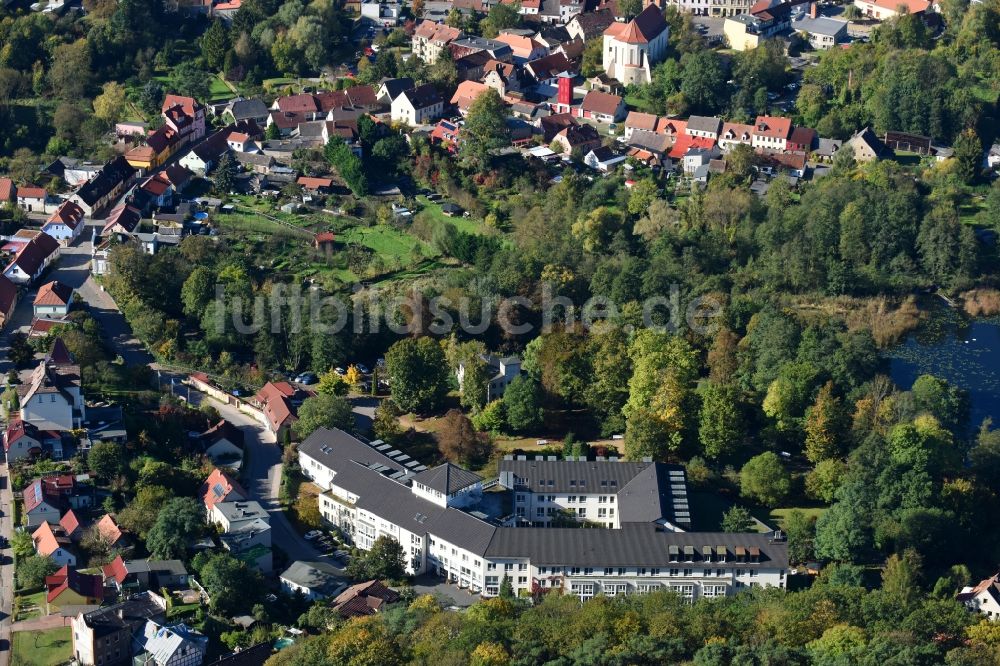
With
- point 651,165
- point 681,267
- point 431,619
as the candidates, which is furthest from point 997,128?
point 431,619

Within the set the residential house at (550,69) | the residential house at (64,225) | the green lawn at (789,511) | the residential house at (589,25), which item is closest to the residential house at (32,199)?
the residential house at (64,225)

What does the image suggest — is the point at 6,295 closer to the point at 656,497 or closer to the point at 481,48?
the point at 656,497

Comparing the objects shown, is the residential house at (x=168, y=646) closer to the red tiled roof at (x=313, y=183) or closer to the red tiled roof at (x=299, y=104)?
the red tiled roof at (x=313, y=183)

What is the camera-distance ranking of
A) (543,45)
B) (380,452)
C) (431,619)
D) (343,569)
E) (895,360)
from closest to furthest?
(431,619) → (343,569) → (380,452) → (895,360) → (543,45)

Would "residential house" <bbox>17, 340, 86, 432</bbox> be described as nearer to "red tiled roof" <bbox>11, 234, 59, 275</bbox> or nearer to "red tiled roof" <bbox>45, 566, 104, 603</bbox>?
"red tiled roof" <bbox>45, 566, 104, 603</bbox>

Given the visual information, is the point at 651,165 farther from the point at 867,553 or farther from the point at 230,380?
the point at 867,553

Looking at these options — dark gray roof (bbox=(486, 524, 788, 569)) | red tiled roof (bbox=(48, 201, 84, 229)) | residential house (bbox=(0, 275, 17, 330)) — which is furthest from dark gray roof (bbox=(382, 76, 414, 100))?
dark gray roof (bbox=(486, 524, 788, 569))

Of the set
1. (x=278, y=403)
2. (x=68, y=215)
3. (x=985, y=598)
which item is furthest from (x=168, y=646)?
(x=68, y=215)
